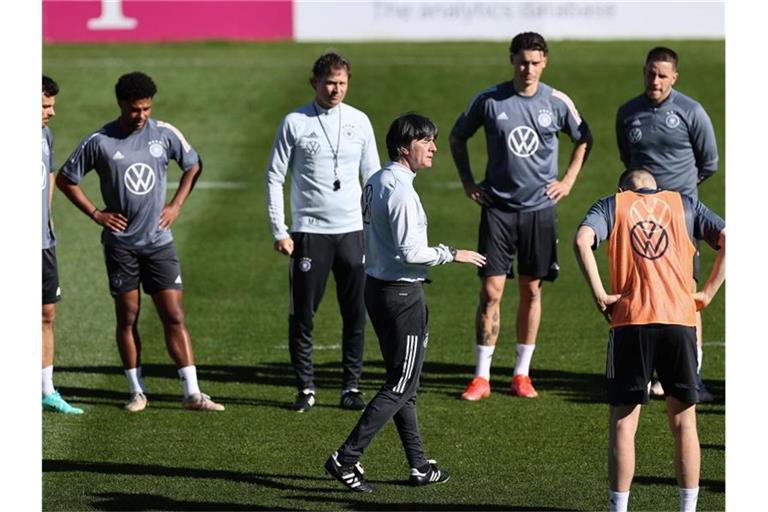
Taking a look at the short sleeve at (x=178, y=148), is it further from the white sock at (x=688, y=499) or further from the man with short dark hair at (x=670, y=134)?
the white sock at (x=688, y=499)

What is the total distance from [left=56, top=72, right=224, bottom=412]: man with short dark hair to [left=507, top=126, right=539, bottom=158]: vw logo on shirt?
7.51ft

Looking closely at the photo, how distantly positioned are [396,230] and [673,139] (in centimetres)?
317

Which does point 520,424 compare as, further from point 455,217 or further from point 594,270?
point 455,217

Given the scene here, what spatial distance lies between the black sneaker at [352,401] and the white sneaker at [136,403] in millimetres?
1412

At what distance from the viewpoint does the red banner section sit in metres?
28.7

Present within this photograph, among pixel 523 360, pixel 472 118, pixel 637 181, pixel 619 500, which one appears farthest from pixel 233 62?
pixel 619 500

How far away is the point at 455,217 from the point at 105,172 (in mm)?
8246

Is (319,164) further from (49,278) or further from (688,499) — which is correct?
(688,499)

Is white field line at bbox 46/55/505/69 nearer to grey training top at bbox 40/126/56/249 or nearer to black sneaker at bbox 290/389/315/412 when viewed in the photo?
grey training top at bbox 40/126/56/249

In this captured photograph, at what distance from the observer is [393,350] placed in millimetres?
8422

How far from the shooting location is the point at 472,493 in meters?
8.36

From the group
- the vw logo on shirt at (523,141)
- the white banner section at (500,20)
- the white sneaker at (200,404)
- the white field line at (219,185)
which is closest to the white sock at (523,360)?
the vw logo on shirt at (523,141)

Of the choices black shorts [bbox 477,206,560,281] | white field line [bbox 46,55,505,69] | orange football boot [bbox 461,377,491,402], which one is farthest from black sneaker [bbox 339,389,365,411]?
white field line [bbox 46,55,505,69]

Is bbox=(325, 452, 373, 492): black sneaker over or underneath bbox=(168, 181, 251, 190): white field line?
underneath
